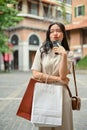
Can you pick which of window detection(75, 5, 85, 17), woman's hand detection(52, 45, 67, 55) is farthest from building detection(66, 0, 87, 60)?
woman's hand detection(52, 45, 67, 55)

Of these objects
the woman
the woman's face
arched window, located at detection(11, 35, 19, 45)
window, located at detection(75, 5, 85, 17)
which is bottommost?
arched window, located at detection(11, 35, 19, 45)

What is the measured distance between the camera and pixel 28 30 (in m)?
50.5

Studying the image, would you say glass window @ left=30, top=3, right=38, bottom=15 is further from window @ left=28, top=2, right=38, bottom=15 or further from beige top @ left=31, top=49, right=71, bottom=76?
beige top @ left=31, top=49, right=71, bottom=76

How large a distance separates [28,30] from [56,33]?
153 feet

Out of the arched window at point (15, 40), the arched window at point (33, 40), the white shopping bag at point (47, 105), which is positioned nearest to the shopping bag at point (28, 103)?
the white shopping bag at point (47, 105)

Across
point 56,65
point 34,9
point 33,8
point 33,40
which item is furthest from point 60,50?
point 34,9

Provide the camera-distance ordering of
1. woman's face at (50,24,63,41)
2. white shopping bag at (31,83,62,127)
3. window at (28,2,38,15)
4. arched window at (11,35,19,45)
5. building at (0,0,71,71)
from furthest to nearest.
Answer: window at (28,2,38,15) < arched window at (11,35,19,45) < building at (0,0,71,71) < woman's face at (50,24,63,41) < white shopping bag at (31,83,62,127)

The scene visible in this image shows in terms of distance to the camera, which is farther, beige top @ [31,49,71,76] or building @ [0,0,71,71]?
building @ [0,0,71,71]

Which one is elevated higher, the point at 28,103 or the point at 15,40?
the point at 28,103

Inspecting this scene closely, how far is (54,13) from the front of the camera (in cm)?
5534

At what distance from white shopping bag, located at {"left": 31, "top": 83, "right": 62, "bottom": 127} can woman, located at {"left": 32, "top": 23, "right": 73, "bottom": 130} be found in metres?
0.12

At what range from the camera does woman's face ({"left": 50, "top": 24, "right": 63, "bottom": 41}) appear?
405cm

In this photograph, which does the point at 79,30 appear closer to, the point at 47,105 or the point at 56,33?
the point at 56,33

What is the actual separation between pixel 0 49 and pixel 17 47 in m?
17.5
